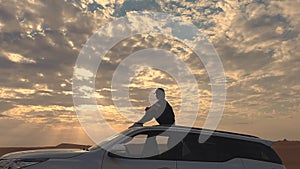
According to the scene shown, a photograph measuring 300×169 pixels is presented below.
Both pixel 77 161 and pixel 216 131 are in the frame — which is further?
pixel 216 131

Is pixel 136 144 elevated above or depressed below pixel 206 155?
above

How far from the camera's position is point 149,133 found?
815cm

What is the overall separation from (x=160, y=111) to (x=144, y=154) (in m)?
2.15

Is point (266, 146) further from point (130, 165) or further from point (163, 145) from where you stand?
point (130, 165)

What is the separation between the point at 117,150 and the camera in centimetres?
771

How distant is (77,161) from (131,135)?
1.06 metres

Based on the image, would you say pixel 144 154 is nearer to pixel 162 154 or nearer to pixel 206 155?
pixel 162 154

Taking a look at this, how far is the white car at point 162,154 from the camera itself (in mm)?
7727

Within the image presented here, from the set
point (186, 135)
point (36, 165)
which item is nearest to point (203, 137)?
point (186, 135)

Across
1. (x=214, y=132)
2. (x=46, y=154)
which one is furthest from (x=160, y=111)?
(x=46, y=154)

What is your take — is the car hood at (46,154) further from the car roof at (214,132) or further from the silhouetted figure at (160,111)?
the silhouetted figure at (160,111)

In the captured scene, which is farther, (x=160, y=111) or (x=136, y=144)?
(x=160, y=111)

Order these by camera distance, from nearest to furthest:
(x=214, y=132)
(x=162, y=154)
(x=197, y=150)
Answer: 1. (x=162, y=154)
2. (x=197, y=150)
3. (x=214, y=132)

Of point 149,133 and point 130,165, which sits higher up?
point 149,133
